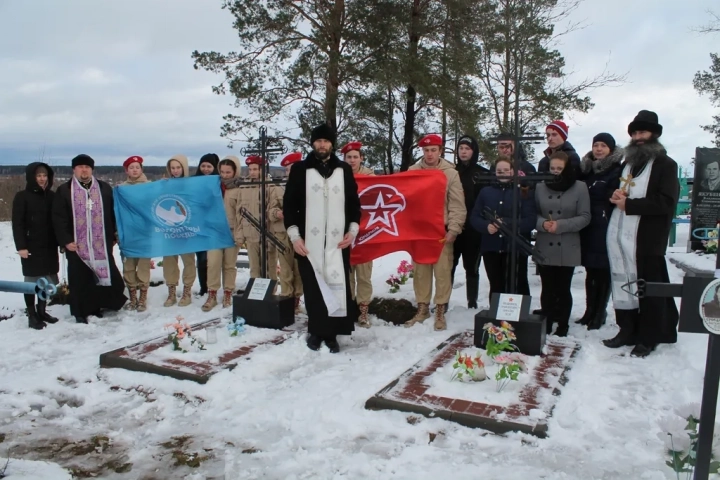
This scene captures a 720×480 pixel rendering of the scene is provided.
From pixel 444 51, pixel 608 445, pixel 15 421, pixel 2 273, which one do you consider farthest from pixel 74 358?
pixel 444 51

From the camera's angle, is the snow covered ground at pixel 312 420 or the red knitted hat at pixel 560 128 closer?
the snow covered ground at pixel 312 420

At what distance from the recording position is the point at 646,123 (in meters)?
4.84

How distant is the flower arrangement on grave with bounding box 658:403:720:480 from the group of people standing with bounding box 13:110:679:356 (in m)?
1.28

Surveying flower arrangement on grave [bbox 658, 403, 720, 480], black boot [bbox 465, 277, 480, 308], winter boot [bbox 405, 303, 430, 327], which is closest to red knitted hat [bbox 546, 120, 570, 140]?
black boot [bbox 465, 277, 480, 308]

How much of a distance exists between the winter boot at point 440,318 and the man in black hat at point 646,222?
68.2 inches

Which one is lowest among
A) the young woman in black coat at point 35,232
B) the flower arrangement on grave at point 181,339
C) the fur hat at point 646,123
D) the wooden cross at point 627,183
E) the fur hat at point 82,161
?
the flower arrangement on grave at point 181,339

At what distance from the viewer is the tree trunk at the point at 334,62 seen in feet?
51.3

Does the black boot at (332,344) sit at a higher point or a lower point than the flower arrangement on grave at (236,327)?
lower

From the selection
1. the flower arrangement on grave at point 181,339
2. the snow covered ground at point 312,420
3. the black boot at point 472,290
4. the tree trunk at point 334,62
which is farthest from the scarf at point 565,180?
the tree trunk at point 334,62

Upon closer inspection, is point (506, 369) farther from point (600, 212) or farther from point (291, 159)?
point (291, 159)

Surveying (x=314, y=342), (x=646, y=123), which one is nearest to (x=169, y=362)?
(x=314, y=342)

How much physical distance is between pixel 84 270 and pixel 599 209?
5797mm

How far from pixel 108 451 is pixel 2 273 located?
9904mm

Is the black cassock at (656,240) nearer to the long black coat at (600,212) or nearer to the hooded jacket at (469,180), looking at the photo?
the long black coat at (600,212)
